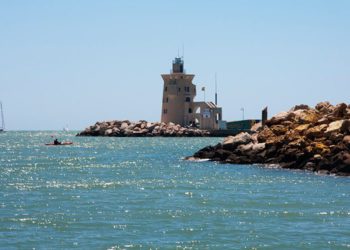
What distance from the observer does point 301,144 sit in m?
41.0

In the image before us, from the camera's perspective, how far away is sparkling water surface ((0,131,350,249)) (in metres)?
20.0

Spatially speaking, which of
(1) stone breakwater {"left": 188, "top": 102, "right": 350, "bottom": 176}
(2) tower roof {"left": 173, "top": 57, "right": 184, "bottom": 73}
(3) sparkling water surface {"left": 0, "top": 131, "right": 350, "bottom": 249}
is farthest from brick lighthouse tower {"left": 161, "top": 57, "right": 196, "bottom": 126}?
(3) sparkling water surface {"left": 0, "top": 131, "right": 350, "bottom": 249}

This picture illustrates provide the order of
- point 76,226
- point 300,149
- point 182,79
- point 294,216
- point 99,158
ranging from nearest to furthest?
1. point 76,226
2. point 294,216
3. point 300,149
4. point 99,158
5. point 182,79

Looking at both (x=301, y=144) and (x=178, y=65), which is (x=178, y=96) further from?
(x=301, y=144)

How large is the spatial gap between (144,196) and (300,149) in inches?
574

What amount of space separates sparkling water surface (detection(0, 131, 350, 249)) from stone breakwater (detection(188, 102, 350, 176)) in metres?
1.53

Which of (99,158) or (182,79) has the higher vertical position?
(182,79)

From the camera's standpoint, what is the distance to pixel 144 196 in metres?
29.1

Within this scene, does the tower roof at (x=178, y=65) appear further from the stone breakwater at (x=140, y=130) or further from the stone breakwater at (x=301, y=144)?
the stone breakwater at (x=301, y=144)

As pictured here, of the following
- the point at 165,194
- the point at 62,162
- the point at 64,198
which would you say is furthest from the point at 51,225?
the point at 62,162

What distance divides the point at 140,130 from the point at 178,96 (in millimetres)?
7982

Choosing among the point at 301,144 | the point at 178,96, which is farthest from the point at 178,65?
the point at 301,144

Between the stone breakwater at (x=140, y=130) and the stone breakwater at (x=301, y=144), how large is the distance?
2213 inches

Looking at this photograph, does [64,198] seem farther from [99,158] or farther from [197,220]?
[99,158]
